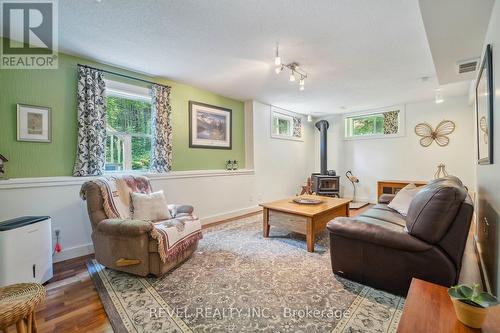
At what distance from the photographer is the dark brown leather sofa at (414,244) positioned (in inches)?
61.5

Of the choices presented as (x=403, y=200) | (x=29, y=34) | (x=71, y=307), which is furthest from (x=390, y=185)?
(x=29, y=34)

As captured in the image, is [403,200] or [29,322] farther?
[403,200]

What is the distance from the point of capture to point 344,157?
6102mm

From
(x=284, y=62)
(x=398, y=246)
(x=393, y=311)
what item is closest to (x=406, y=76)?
(x=284, y=62)

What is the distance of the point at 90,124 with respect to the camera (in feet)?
8.92

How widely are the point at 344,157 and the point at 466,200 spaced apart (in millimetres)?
4641

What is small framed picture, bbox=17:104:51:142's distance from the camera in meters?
2.36

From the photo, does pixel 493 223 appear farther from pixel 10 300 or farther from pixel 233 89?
pixel 233 89

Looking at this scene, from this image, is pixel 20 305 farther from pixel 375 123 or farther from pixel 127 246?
pixel 375 123

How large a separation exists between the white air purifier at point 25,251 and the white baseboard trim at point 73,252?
1.57 ft

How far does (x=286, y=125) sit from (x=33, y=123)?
481 centimetres

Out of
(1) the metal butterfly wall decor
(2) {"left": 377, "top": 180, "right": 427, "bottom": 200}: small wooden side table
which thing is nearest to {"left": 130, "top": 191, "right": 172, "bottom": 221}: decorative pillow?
(2) {"left": 377, "top": 180, "right": 427, "bottom": 200}: small wooden side table

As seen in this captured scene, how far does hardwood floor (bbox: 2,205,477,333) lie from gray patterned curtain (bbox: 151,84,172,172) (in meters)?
1.61

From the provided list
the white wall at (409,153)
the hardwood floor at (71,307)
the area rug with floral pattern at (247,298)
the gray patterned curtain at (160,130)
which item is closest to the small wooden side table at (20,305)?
the hardwood floor at (71,307)
